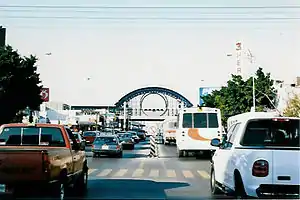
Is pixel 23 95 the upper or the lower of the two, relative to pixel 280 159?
upper

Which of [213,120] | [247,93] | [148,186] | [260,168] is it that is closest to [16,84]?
[213,120]

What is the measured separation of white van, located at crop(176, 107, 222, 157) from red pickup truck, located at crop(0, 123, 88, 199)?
69.4 ft

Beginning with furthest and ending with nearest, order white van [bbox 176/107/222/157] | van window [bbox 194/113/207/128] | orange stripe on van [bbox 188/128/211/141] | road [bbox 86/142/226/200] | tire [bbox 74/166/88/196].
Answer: van window [bbox 194/113/207/128] < orange stripe on van [bbox 188/128/211/141] < white van [bbox 176/107/222/157] < tire [bbox 74/166/88/196] < road [bbox 86/142/226/200]

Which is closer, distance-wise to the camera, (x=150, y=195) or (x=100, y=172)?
(x=150, y=195)

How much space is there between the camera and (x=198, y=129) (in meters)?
35.8

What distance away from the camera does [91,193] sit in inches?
603

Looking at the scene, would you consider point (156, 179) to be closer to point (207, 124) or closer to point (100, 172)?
point (100, 172)

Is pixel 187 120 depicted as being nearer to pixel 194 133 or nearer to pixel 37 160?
pixel 194 133

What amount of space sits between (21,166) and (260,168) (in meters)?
4.74

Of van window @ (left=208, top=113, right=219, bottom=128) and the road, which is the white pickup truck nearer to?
→ the road

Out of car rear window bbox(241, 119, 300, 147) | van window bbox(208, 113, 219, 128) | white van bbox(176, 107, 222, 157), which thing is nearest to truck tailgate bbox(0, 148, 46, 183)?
car rear window bbox(241, 119, 300, 147)

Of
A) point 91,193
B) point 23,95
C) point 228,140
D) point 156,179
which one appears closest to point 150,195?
point 91,193

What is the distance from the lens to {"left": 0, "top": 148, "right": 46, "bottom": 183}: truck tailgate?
1146cm

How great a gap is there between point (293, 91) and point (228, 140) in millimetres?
58557
